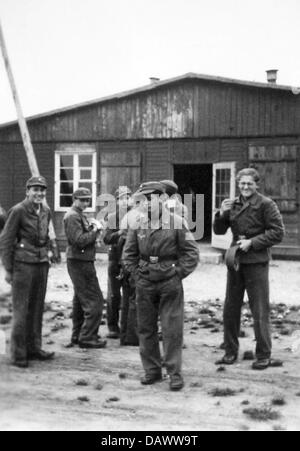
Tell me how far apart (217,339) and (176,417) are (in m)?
2.97

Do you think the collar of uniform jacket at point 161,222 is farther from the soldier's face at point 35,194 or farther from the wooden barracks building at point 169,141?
the wooden barracks building at point 169,141

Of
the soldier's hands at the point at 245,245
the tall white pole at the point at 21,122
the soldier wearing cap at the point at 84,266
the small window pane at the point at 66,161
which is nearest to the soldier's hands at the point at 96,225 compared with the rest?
the soldier wearing cap at the point at 84,266

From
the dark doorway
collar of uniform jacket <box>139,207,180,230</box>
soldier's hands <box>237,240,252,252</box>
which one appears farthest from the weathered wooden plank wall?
collar of uniform jacket <box>139,207,180,230</box>

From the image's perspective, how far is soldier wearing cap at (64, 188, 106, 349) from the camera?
24.0 feet

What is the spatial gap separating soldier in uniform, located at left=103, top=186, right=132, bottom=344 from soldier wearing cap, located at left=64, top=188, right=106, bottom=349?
0.53 m

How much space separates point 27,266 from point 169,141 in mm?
10540

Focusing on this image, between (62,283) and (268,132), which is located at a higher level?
(268,132)

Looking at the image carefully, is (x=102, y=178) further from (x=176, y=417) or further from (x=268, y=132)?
(x=176, y=417)

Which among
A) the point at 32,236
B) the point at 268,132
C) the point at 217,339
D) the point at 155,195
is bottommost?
the point at 217,339

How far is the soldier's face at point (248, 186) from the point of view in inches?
265

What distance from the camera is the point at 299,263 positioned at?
49.8ft

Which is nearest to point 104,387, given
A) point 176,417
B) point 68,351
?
point 176,417

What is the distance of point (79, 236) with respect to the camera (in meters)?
7.26

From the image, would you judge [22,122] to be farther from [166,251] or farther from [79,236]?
[166,251]
